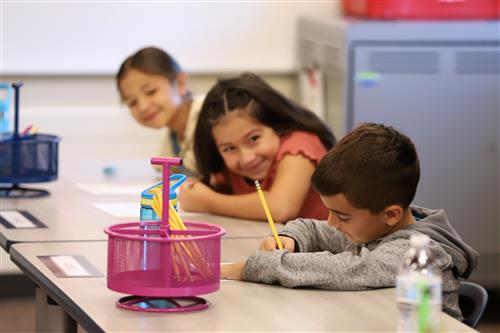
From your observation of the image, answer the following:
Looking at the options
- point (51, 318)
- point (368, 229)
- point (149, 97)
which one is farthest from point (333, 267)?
point (149, 97)

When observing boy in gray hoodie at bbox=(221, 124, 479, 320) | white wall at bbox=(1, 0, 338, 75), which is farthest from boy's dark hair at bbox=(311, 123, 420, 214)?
white wall at bbox=(1, 0, 338, 75)

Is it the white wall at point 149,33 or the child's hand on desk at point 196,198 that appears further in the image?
the white wall at point 149,33

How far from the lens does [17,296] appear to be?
14.4 ft

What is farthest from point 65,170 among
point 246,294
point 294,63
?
point 246,294

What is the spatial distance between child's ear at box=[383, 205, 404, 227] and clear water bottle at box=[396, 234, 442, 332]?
1.69ft

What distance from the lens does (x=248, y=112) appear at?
2.81m

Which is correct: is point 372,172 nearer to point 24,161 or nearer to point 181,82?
point 24,161

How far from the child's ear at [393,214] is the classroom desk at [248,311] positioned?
165 millimetres

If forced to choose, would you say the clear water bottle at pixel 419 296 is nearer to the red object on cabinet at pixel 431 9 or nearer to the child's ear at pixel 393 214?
the child's ear at pixel 393 214

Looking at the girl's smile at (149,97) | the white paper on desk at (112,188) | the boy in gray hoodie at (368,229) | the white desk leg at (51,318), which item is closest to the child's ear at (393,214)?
the boy in gray hoodie at (368,229)

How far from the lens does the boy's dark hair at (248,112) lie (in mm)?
2828

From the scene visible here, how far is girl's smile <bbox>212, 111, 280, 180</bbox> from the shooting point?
277 cm

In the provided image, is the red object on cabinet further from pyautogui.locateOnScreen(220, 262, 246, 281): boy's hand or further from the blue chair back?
pyautogui.locateOnScreen(220, 262, 246, 281): boy's hand

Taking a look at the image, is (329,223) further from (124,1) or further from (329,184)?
(124,1)
